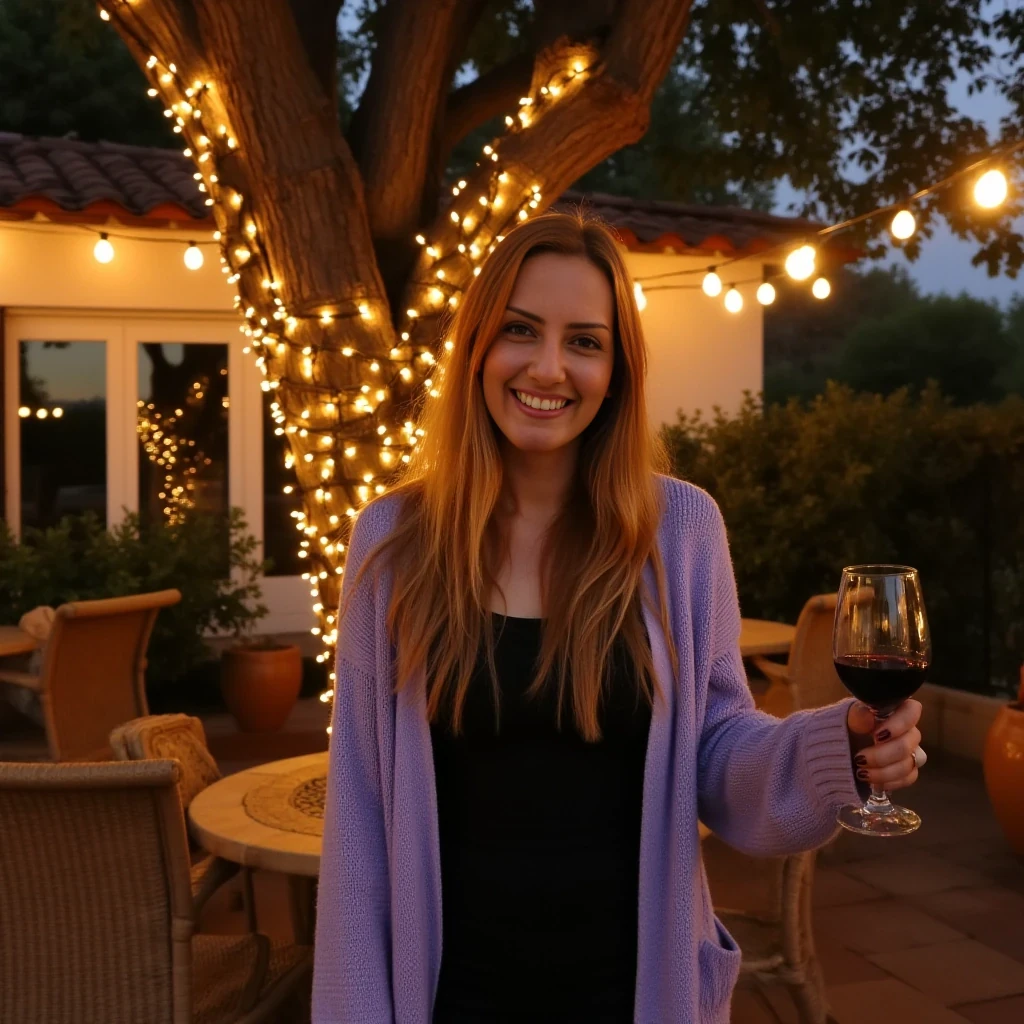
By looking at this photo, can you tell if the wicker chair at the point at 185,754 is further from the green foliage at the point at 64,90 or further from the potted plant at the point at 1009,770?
the green foliage at the point at 64,90

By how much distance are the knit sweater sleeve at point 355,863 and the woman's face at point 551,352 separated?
36 cm

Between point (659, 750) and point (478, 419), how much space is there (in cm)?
56

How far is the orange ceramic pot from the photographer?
197 inches

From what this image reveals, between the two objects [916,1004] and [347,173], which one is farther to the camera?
[916,1004]

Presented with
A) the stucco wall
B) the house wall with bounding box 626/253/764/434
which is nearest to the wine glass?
the stucco wall

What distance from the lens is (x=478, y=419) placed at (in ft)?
6.09

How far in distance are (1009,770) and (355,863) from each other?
406 cm

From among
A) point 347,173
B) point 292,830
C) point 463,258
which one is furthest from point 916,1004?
point 347,173

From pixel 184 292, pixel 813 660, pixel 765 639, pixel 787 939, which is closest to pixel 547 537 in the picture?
pixel 787 939

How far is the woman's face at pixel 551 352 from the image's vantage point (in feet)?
5.82

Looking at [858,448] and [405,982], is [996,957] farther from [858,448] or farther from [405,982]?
[858,448]

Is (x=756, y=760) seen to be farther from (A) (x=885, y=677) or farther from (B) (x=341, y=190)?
(B) (x=341, y=190)

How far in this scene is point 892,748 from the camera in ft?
4.80

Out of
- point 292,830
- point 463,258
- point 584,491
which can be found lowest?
point 292,830
